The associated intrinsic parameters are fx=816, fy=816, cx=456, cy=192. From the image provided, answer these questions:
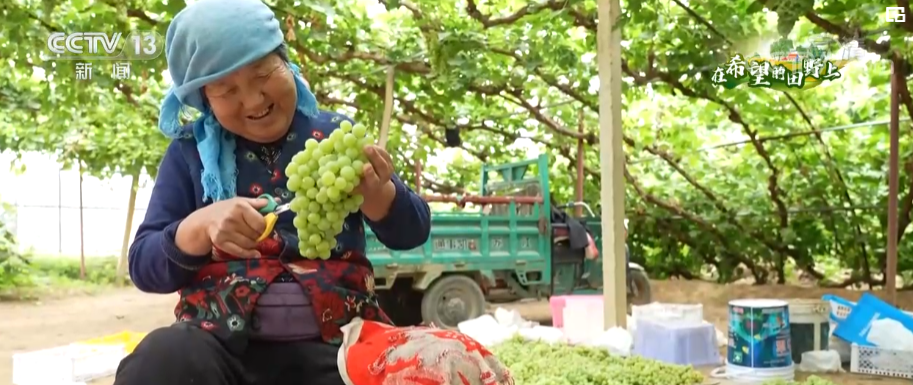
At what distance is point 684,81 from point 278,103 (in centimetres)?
308

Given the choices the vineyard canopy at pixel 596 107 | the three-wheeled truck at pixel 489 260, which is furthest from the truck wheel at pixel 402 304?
the vineyard canopy at pixel 596 107

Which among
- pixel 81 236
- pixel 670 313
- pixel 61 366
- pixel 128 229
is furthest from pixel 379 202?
pixel 81 236

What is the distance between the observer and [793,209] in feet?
15.4

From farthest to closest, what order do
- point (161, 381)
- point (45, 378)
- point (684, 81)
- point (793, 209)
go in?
point (793, 209) → point (684, 81) → point (45, 378) → point (161, 381)

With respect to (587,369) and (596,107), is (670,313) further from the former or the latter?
(596,107)

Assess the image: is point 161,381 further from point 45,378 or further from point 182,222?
point 45,378

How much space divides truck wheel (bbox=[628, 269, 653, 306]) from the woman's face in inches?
141

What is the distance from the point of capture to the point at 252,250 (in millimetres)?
812

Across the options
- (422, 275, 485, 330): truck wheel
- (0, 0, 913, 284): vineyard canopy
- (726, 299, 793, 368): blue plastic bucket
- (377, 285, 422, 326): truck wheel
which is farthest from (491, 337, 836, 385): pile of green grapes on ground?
(0, 0, 913, 284): vineyard canopy

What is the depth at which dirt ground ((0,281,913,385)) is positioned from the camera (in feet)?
9.71

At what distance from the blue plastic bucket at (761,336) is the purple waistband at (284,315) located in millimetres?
1838

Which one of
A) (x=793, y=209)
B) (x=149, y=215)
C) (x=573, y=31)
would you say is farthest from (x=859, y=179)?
(x=149, y=215)

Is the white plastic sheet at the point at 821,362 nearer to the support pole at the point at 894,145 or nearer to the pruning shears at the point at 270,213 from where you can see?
the support pole at the point at 894,145

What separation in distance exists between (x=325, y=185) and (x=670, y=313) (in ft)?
7.21
